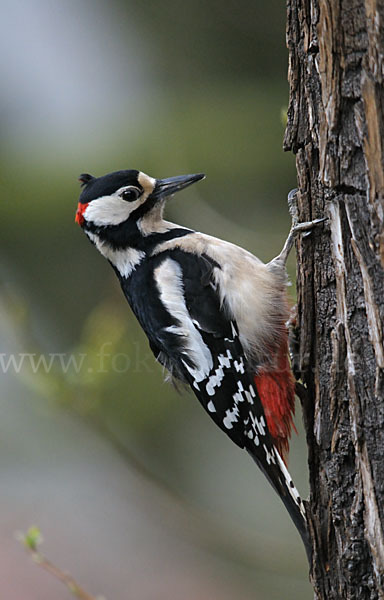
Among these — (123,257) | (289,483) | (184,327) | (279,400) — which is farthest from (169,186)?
(289,483)

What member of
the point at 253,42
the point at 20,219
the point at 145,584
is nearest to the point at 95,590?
the point at 145,584

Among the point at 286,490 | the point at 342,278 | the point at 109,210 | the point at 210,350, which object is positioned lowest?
the point at 286,490

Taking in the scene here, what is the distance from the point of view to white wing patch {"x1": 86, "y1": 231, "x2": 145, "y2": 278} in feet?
8.15

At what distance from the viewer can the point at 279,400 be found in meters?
2.23

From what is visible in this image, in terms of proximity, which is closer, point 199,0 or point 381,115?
point 381,115

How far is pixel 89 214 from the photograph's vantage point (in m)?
2.48

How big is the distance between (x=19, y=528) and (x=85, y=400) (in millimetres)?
2910

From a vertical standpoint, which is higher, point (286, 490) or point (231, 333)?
point (231, 333)

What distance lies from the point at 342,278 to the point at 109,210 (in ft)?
3.73

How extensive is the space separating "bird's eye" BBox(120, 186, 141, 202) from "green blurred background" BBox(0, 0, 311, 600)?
1.33 ft

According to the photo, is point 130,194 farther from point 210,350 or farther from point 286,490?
point 286,490

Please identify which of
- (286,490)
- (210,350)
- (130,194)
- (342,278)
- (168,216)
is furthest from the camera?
(168,216)

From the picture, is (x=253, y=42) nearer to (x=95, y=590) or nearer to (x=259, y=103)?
(x=259, y=103)

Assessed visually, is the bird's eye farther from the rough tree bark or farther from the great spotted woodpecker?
the rough tree bark
